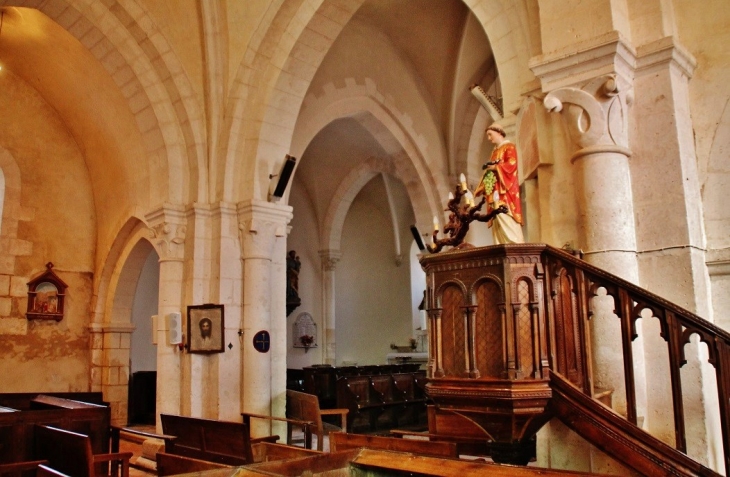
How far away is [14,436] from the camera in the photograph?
573cm

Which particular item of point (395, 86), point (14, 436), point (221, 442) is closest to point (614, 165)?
A: point (221, 442)

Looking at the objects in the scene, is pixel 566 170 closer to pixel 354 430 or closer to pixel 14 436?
pixel 14 436

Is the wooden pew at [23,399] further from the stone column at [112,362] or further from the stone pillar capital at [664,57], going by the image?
the stone pillar capital at [664,57]

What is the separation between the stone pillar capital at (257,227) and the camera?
28.0 ft

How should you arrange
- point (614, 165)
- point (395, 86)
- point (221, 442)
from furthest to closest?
point (395, 86) → point (221, 442) → point (614, 165)

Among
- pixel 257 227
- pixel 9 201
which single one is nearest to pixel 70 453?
pixel 257 227

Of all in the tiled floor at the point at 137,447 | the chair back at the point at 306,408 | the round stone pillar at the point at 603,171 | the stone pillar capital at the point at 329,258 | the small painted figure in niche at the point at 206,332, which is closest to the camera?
the round stone pillar at the point at 603,171

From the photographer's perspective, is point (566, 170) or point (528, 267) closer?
point (528, 267)

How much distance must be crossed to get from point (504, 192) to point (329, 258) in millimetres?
12213

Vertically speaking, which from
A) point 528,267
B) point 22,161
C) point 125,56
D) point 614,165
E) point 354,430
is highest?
point 125,56

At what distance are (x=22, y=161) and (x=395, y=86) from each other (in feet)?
21.9

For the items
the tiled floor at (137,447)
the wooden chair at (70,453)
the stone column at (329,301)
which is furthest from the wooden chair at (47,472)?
the stone column at (329,301)

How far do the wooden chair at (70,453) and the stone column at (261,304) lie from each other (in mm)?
2685

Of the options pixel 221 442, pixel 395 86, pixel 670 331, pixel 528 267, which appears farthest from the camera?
pixel 395 86
